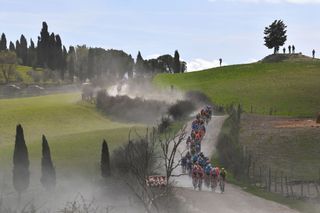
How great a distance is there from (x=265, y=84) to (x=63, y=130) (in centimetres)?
4706

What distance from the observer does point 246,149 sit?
56406mm

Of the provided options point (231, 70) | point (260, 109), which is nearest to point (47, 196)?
point (260, 109)

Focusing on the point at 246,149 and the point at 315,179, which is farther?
the point at 246,149

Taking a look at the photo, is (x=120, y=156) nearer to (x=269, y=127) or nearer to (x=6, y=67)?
(x=269, y=127)

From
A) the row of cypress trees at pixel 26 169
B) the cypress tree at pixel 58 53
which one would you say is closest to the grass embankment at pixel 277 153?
the row of cypress trees at pixel 26 169

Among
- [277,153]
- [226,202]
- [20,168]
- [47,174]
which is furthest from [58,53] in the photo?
[226,202]

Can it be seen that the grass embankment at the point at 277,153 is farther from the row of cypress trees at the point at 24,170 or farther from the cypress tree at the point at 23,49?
the cypress tree at the point at 23,49

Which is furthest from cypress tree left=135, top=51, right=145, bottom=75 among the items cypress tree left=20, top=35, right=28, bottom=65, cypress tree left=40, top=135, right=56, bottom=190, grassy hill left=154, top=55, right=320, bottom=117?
cypress tree left=40, top=135, right=56, bottom=190

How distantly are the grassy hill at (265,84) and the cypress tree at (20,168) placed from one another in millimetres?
47157

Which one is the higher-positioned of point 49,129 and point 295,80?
point 295,80

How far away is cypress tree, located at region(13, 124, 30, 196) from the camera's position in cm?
4584

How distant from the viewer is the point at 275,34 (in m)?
136

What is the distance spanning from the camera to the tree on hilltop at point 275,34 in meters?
135

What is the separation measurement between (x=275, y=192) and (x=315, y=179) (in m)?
4.49
